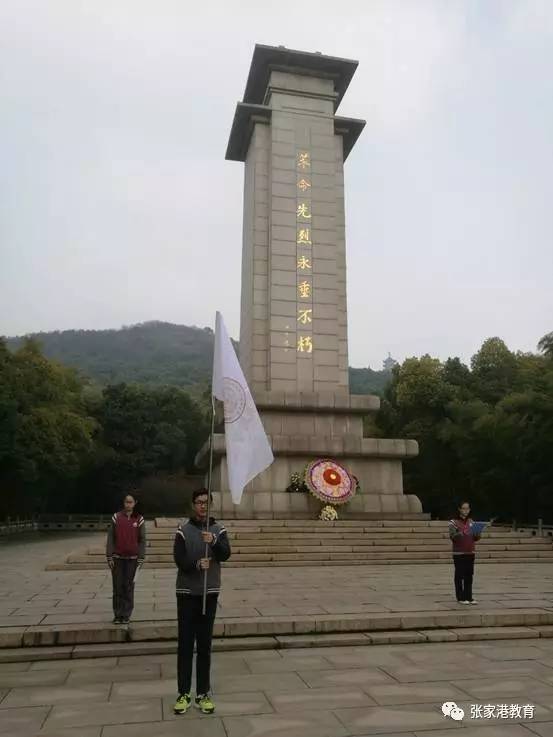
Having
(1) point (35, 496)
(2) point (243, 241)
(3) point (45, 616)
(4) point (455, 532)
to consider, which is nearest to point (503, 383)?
(2) point (243, 241)

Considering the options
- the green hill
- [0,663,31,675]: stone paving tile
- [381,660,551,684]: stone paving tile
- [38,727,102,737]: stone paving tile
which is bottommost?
[0,663,31,675]: stone paving tile

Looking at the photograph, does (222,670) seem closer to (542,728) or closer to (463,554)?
(542,728)

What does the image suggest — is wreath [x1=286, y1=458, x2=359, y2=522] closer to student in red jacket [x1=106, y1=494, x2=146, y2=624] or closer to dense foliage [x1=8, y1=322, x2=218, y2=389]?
student in red jacket [x1=106, y1=494, x2=146, y2=624]

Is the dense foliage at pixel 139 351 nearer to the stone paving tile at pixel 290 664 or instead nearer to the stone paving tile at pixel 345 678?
the stone paving tile at pixel 290 664

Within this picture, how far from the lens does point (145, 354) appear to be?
121250 mm

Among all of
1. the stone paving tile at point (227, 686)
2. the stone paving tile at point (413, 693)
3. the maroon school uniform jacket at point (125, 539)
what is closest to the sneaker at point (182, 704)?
the stone paving tile at point (227, 686)

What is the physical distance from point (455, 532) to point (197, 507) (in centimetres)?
436

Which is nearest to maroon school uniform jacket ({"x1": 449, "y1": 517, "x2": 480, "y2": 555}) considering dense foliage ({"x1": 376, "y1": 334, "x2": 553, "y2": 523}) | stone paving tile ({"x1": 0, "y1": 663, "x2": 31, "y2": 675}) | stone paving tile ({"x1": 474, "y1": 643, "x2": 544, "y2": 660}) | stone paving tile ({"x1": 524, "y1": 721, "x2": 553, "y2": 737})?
stone paving tile ({"x1": 474, "y1": 643, "x2": 544, "y2": 660})

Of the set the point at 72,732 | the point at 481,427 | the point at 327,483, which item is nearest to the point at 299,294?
the point at 327,483

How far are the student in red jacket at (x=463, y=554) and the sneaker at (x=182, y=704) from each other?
4212 millimetres

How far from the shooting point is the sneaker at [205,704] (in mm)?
3682

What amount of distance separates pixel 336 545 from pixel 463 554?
5535 mm

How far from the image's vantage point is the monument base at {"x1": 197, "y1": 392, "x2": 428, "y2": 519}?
15.5 metres

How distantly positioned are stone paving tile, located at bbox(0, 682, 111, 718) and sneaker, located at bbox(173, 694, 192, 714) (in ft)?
1.95
